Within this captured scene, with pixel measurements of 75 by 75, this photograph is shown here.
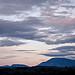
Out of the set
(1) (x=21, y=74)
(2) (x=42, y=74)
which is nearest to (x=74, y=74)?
(2) (x=42, y=74)

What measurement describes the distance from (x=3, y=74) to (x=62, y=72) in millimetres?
19076

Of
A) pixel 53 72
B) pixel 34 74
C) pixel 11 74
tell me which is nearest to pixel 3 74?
pixel 11 74

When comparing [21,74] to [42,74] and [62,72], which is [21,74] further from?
[62,72]

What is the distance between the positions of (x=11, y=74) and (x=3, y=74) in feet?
9.50

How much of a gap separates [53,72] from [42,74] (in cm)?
425

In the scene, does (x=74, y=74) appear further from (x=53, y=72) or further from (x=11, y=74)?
(x=11, y=74)

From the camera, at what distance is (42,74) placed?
56188mm

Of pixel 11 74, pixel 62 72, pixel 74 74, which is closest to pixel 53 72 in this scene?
pixel 62 72

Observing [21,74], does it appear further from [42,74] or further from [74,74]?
[74,74]

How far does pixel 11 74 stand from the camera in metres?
56.9

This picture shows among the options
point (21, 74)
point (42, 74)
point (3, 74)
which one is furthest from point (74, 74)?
point (3, 74)

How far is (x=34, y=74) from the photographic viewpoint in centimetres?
5678

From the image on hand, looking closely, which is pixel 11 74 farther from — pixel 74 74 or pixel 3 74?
pixel 74 74

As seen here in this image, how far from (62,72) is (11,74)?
53.8 ft
